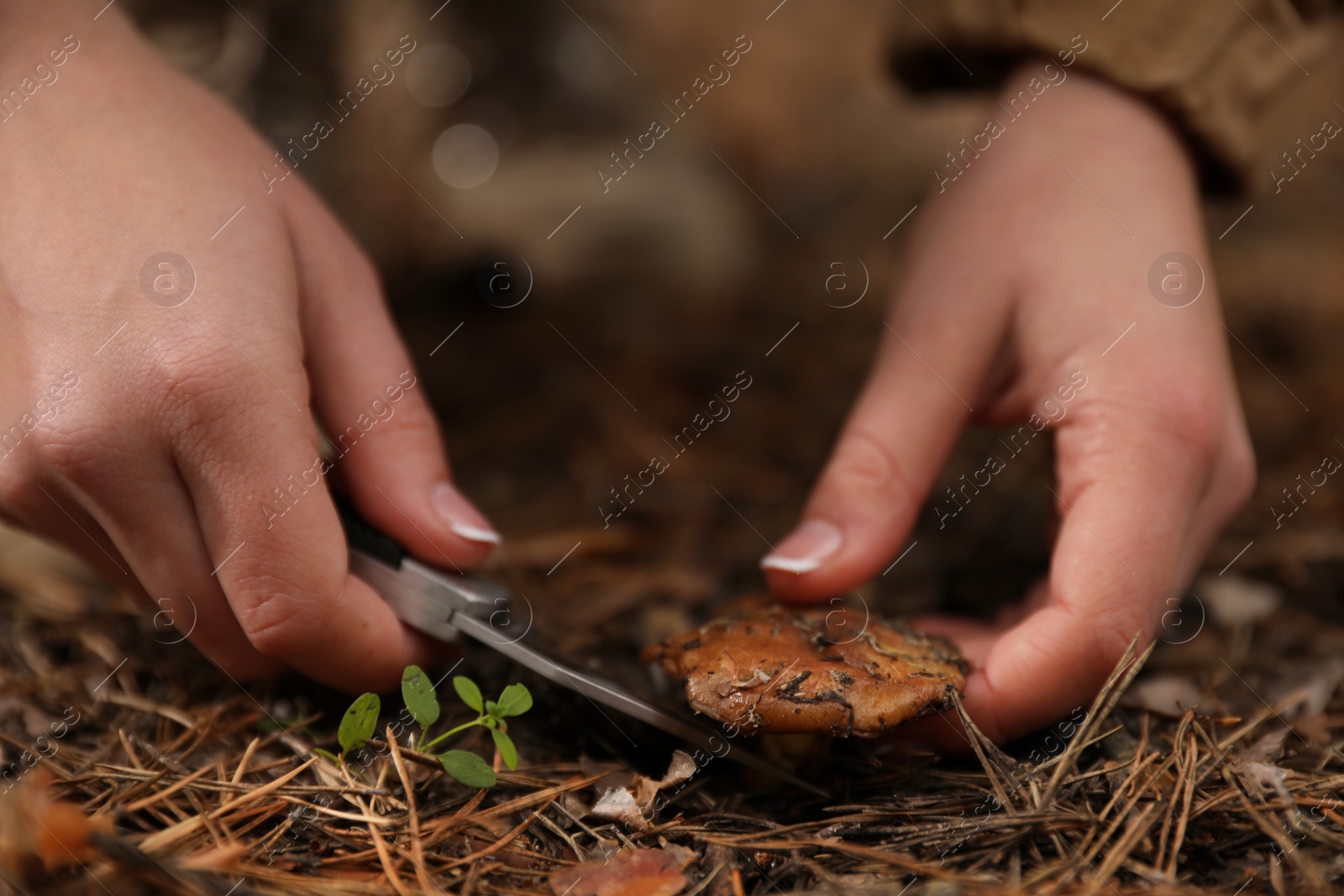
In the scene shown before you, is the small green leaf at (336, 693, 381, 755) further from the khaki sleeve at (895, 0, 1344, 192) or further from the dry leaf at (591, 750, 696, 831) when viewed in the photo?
the khaki sleeve at (895, 0, 1344, 192)

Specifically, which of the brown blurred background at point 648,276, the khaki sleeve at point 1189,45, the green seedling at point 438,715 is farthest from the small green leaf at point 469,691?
the khaki sleeve at point 1189,45

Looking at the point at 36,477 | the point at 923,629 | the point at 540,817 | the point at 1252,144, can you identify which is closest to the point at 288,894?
the point at 540,817

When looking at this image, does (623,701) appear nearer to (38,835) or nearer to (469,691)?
(469,691)

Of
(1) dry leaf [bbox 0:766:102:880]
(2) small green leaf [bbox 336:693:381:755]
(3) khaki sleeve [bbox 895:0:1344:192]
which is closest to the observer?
(1) dry leaf [bbox 0:766:102:880]

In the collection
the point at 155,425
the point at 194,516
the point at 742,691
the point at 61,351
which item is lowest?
the point at 742,691

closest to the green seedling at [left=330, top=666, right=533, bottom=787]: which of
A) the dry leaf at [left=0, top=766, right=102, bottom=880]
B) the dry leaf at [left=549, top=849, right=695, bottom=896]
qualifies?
the dry leaf at [left=549, top=849, right=695, bottom=896]

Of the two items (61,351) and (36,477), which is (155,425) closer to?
(61,351)
